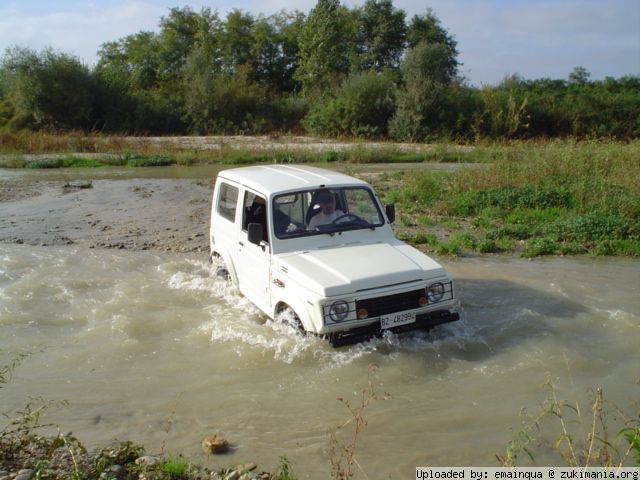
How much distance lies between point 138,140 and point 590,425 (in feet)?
95.0

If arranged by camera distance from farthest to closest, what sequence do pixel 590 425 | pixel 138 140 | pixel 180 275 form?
pixel 138 140
pixel 180 275
pixel 590 425

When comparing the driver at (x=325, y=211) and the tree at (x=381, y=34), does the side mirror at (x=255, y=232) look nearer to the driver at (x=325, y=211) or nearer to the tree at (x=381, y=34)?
the driver at (x=325, y=211)

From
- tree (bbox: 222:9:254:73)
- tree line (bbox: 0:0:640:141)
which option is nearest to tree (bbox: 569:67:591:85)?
tree line (bbox: 0:0:640:141)

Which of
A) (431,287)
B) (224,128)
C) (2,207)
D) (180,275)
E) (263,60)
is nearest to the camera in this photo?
(431,287)

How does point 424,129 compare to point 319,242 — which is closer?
point 319,242

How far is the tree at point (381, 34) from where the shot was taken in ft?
170

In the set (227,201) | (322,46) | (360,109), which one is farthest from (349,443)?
(322,46)

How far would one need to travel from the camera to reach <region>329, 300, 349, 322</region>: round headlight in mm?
6000

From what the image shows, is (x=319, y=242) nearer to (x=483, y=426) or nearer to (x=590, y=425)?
(x=483, y=426)

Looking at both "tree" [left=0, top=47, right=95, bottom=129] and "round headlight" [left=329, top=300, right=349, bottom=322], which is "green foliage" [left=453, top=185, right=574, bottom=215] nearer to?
"round headlight" [left=329, top=300, right=349, bottom=322]

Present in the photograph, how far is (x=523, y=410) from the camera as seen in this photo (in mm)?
5688

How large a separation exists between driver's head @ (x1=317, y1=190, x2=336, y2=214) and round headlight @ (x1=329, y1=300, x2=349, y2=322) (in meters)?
1.72

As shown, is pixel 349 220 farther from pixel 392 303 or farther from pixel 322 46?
pixel 322 46

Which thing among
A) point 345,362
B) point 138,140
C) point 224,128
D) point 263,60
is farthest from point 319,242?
point 263,60
